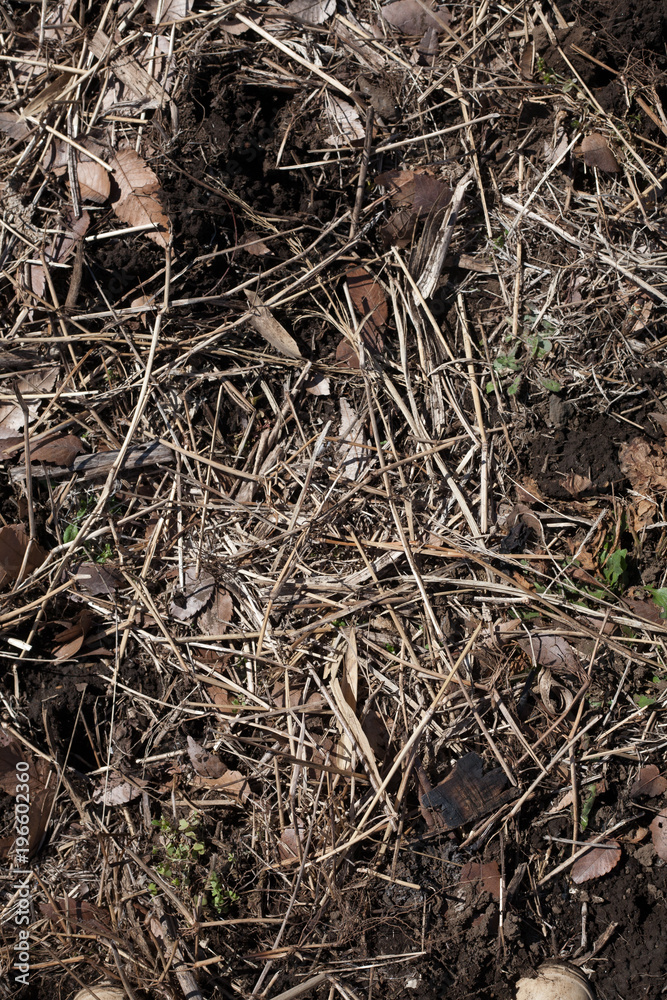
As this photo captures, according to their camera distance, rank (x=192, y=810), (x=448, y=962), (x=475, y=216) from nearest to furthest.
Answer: (x=448, y=962)
(x=192, y=810)
(x=475, y=216)

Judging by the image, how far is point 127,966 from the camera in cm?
233

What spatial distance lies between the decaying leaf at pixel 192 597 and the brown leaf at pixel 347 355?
3.60 ft

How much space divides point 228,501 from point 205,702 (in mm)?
857

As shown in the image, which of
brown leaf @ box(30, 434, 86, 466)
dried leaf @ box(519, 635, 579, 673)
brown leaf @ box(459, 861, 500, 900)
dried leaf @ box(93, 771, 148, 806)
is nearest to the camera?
brown leaf @ box(459, 861, 500, 900)

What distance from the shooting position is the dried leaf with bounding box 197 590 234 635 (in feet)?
8.16

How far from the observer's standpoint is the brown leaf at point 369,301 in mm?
2510

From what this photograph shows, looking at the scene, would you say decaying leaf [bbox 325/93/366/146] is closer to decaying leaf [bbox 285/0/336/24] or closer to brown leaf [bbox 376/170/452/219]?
brown leaf [bbox 376/170/452/219]

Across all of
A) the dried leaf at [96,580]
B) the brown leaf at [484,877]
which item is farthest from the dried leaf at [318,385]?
the brown leaf at [484,877]

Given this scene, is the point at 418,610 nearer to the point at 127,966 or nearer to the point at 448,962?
the point at 448,962

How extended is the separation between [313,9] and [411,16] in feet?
1.41

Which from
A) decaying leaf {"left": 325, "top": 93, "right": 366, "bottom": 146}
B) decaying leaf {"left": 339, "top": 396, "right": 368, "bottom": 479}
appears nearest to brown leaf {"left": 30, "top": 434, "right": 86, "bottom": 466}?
decaying leaf {"left": 339, "top": 396, "right": 368, "bottom": 479}

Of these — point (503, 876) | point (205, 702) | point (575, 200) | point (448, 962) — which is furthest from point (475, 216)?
point (448, 962)

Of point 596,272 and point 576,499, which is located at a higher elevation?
point 596,272

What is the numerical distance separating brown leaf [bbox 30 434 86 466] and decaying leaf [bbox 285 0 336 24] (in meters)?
2.10
